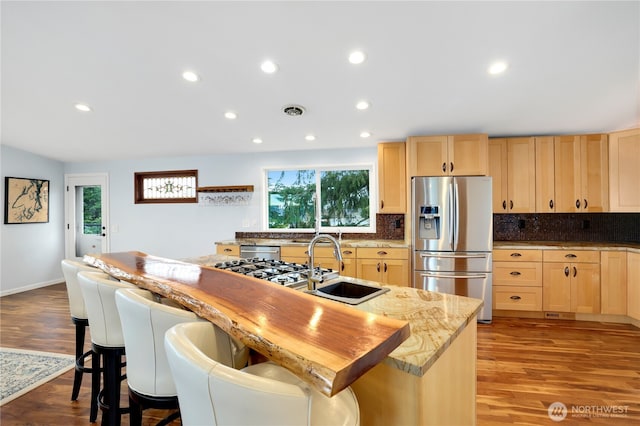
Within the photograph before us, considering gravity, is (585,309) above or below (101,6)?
below


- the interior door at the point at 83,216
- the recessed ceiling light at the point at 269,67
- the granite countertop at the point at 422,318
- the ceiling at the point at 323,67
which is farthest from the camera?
the interior door at the point at 83,216

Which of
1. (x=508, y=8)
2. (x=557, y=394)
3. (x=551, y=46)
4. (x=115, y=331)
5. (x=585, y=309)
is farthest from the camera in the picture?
(x=585, y=309)

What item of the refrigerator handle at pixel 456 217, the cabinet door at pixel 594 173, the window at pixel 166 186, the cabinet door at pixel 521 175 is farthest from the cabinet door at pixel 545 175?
the window at pixel 166 186

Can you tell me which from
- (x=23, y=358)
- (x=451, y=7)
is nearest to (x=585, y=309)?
(x=451, y=7)

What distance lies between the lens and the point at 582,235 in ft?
12.6

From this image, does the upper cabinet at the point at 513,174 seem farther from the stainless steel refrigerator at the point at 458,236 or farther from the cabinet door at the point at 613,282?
the cabinet door at the point at 613,282

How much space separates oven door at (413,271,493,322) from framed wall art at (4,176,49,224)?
6.32m

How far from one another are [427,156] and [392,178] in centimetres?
52

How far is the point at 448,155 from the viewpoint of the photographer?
11.9 ft

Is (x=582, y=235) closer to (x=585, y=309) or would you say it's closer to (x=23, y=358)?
(x=585, y=309)

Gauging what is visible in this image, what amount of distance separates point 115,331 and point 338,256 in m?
1.19

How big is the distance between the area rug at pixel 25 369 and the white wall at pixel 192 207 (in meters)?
2.45

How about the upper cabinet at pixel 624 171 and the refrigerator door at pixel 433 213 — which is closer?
the upper cabinet at pixel 624 171

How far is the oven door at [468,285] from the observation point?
3.37 metres
